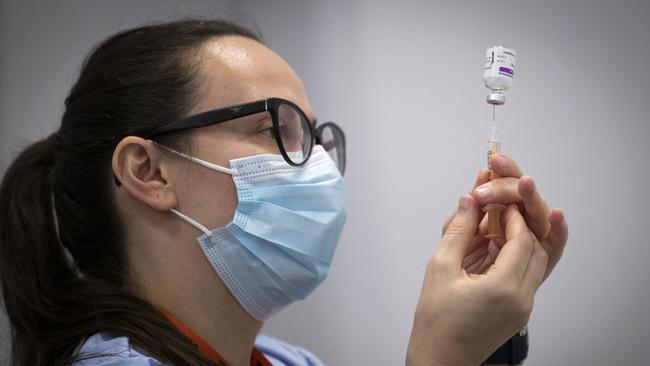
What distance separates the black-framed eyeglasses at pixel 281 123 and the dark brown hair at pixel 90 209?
4cm

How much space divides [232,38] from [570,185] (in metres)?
0.75

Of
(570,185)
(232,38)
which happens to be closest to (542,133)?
(570,185)

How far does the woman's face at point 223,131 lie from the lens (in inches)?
42.4

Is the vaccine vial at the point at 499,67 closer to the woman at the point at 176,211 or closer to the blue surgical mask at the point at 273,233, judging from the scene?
the woman at the point at 176,211

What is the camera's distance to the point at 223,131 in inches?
42.9

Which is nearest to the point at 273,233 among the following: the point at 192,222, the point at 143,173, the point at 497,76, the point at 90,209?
the point at 192,222

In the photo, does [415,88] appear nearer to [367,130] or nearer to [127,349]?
[367,130]

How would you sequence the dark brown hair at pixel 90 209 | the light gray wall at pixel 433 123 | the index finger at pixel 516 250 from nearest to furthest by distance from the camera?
the index finger at pixel 516 250, the light gray wall at pixel 433 123, the dark brown hair at pixel 90 209

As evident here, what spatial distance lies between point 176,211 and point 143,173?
102 mm

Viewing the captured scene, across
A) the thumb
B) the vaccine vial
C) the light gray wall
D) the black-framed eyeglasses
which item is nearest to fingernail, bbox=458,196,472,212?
the thumb

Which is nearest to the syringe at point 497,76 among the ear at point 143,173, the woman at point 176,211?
the woman at point 176,211

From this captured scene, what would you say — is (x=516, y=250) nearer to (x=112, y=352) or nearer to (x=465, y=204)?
(x=465, y=204)

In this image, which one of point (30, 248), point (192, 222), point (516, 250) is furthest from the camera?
point (30, 248)

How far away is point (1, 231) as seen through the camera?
121cm
